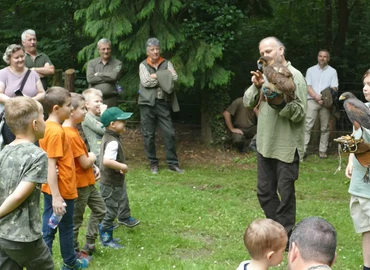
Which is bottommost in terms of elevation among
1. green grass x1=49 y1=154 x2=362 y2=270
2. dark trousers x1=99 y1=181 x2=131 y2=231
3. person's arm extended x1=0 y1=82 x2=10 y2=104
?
green grass x1=49 y1=154 x2=362 y2=270

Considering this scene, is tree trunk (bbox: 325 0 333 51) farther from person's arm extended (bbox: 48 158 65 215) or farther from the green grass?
person's arm extended (bbox: 48 158 65 215)

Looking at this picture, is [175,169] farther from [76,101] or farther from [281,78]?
[76,101]

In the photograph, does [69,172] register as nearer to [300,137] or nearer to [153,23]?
[300,137]

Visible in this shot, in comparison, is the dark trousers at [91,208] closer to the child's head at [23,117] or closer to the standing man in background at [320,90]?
the child's head at [23,117]

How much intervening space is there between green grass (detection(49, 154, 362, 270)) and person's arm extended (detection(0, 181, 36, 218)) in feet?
6.45

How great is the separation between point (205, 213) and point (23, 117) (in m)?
4.04

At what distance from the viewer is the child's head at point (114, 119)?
6211mm

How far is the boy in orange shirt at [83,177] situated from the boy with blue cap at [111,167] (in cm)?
23

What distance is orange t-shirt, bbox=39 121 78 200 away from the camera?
515 centimetres

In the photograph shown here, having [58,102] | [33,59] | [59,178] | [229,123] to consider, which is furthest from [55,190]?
[229,123]

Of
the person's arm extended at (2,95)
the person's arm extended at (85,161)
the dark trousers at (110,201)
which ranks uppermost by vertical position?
the person's arm extended at (2,95)


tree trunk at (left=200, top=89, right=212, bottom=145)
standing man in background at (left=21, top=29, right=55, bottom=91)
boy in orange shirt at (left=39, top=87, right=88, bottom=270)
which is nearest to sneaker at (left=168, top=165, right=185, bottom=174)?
tree trunk at (left=200, top=89, right=212, bottom=145)

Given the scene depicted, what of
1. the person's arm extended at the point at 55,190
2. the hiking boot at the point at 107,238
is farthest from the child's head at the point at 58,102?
the hiking boot at the point at 107,238

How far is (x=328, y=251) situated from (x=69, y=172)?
8.88ft
